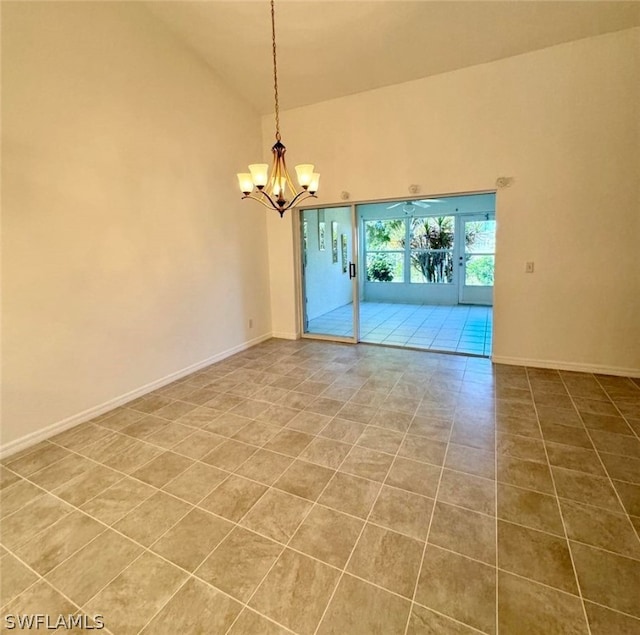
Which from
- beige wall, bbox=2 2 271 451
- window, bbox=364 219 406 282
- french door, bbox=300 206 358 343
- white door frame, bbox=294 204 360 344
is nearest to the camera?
beige wall, bbox=2 2 271 451

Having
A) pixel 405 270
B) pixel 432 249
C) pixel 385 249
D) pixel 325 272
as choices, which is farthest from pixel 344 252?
pixel 432 249

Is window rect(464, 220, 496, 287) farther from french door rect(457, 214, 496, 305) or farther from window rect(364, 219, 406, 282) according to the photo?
window rect(364, 219, 406, 282)

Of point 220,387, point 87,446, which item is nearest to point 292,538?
point 87,446

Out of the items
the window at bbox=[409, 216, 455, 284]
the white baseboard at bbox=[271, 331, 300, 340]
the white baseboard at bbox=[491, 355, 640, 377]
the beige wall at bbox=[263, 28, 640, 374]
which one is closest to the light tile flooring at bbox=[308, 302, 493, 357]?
the white baseboard at bbox=[491, 355, 640, 377]

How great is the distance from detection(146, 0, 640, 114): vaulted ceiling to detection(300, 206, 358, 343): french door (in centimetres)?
168

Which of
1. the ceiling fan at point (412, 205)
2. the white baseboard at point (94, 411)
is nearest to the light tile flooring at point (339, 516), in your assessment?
the white baseboard at point (94, 411)

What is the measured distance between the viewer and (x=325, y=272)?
6930 mm

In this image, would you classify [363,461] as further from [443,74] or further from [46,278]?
[443,74]

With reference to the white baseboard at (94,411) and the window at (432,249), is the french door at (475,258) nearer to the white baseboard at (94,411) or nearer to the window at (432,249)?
the window at (432,249)

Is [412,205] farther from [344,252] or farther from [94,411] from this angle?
[94,411]

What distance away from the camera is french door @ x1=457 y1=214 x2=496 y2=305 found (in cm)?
756

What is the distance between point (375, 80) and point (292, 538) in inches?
181

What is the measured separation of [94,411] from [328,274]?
16.0 feet

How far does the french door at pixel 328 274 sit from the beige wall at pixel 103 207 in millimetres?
1634
